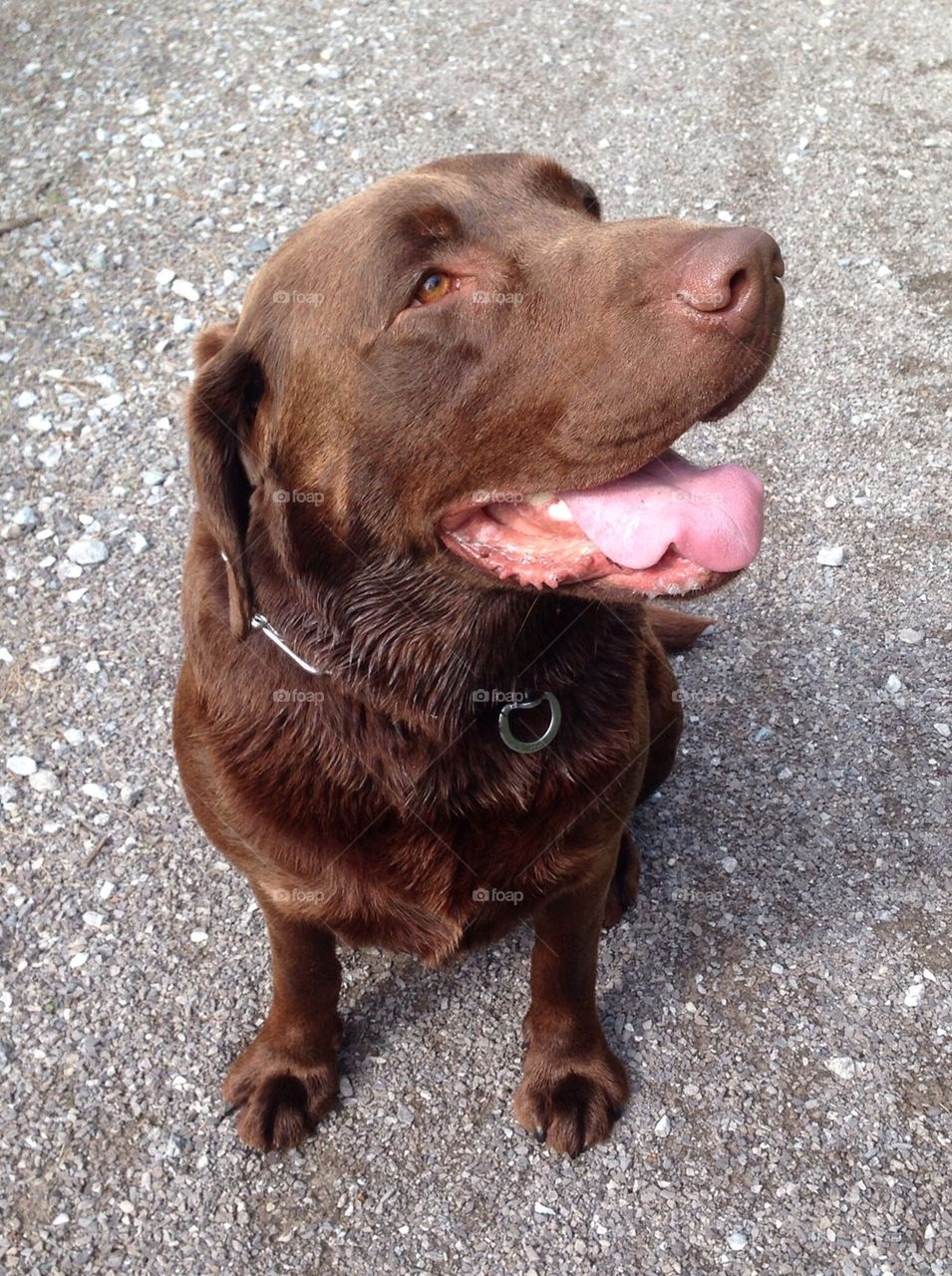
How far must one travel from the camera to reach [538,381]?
6.16ft

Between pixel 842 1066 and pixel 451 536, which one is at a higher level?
pixel 451 536

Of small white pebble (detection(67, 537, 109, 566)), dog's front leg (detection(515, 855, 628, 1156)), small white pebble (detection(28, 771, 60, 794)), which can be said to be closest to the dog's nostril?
dog's front leg (detection(515, 855, 628, 1156))

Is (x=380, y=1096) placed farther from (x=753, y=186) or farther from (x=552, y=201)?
(x=753, y=186)

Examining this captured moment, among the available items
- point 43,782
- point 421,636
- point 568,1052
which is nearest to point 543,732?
point 421,636

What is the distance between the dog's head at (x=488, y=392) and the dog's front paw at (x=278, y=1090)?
1158 millimetres

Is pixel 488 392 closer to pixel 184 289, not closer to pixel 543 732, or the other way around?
pixel 543 732

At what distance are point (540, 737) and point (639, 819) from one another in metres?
1.13

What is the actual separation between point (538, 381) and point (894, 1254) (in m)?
1.90

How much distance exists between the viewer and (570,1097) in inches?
103

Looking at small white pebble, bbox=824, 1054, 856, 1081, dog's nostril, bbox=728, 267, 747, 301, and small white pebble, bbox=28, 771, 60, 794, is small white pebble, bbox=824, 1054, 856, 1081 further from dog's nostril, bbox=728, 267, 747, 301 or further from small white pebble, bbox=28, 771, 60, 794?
small white pebble, bbox=28, 771, 60, 794

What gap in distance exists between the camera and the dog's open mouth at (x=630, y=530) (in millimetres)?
1839

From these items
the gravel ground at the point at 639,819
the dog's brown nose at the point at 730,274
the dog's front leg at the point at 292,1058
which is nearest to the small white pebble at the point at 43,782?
the gravel ground at the point at 639,819

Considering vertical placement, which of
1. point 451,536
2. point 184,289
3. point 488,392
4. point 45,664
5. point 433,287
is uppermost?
point 433,287

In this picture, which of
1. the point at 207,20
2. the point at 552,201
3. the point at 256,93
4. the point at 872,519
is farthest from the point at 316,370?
the point at 207,20
